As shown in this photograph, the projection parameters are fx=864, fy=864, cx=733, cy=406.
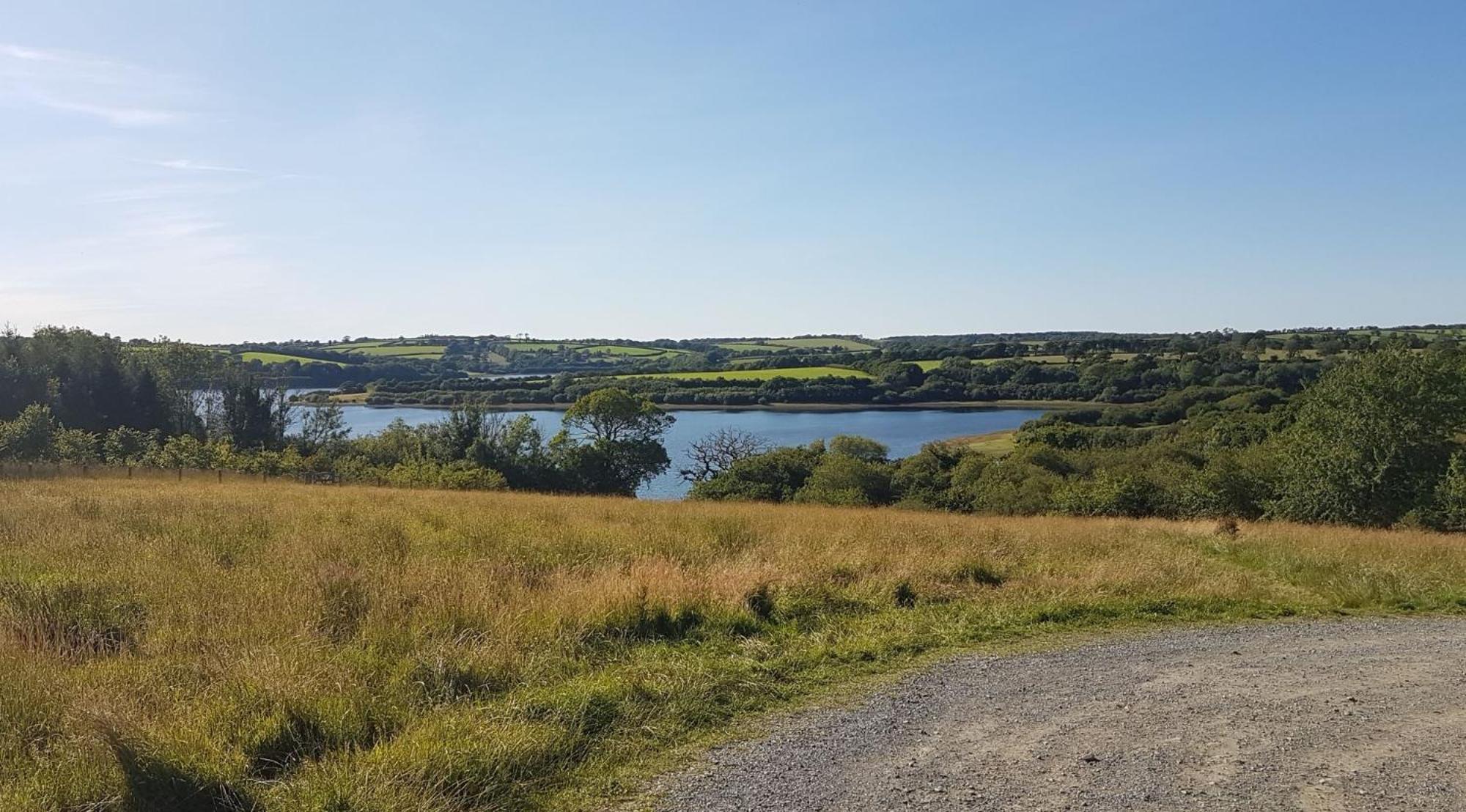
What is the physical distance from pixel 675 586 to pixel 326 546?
4.29 meters

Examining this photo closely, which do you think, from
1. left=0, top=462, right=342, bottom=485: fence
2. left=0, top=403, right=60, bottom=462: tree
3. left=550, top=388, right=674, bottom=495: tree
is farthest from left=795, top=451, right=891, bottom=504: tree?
left=0, top=403, right=60, bottom=462: tree

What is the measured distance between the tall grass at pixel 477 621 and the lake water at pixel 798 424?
2474 inches

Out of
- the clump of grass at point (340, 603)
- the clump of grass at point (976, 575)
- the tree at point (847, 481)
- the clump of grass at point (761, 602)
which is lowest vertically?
the tree at point (847, 481)

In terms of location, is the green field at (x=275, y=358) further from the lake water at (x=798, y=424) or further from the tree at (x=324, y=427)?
the tree at (x=324, y=427)

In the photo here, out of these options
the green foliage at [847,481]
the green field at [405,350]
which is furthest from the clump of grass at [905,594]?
the green field at [405,350]

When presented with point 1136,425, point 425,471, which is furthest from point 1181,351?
point 425,471

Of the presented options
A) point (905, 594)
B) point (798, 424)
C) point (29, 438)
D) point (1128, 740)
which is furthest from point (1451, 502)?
point (798, 424)

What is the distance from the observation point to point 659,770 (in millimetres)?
4902

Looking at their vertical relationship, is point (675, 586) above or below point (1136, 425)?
above

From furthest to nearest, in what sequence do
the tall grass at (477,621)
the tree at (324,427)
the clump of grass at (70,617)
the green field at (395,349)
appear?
the green field at (395,349) → the tree at (324,427) → the clump of grass at (70,617) → the tall grass at (477,621)

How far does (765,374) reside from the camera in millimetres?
125875

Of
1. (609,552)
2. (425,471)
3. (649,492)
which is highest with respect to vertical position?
(609,552)

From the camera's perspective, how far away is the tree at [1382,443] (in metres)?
29.3

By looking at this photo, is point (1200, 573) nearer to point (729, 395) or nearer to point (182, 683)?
point (182, 683)
